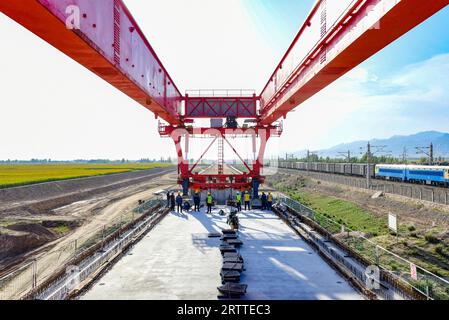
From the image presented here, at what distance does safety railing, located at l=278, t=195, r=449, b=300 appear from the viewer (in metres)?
7.92

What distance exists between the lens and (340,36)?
29.0 ft

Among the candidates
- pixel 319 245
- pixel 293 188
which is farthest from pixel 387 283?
pixel 293 188

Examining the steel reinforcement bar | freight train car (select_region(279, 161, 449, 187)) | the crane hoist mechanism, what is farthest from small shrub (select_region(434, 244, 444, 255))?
freight train car (select_region(279, 161, 449, 187))

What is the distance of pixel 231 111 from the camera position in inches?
979

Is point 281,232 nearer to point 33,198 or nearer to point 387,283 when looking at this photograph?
point 387,283

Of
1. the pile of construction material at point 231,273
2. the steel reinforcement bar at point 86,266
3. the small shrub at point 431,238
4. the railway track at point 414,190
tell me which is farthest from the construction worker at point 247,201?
the railway track at point 414,190

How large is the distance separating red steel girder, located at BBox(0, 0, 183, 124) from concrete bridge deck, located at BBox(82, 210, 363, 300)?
19.8ft

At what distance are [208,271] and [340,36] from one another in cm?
768

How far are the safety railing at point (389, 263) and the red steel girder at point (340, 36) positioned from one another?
5.39 meters

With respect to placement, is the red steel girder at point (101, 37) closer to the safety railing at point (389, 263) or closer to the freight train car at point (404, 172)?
the safety railing at point (389, 263)

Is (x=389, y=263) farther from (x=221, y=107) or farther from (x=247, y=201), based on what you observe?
(x=221, y=107)

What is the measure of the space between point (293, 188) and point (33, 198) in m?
45.9

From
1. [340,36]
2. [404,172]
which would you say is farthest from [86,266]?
[404,172]

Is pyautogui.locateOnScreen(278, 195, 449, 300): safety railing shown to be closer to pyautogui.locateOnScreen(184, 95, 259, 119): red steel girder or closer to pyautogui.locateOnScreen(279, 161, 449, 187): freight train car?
pyautogui.locateOnScreen(184, 95, 259, 119): red steel girder
